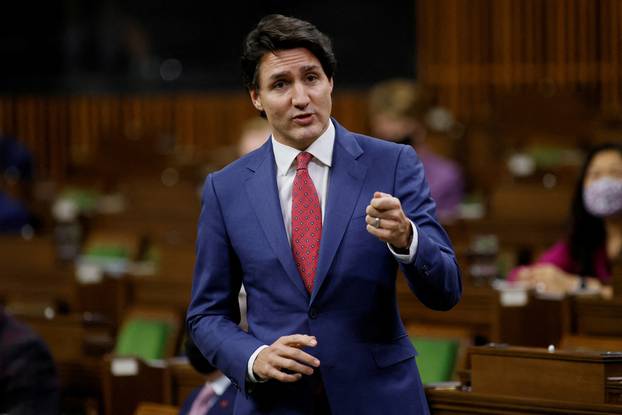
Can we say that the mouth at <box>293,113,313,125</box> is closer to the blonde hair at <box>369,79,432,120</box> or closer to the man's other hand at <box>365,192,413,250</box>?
the man's other hand at <box>365,192,413,250</box>

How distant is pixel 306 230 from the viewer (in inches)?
77.8

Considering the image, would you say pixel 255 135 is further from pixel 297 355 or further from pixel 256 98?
pixel 297 355

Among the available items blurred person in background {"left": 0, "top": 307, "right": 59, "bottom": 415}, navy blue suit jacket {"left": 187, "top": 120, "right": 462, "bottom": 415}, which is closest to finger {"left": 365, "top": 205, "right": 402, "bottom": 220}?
navy blue suit jacket {"left": 187, "top": 120, "right": 462, "bottom": 415}

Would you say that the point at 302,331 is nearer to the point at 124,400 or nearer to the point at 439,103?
the point at 124,400

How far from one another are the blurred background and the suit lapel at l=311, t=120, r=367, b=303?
1156 mm

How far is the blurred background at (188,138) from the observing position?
3.67m

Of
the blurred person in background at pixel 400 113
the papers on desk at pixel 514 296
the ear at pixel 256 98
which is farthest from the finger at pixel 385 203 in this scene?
the blurred person in background at pixel 400 113

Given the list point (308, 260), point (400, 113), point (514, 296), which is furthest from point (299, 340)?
point (400, 113)

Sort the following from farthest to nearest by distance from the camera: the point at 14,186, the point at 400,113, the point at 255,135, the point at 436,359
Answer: the point at 14,186 < the point at 400,113 < the point at 255,135 < the point at 436,359

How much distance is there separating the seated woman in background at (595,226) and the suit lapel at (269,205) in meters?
1.75

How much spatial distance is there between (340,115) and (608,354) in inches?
250

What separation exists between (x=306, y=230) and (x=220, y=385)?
93cm

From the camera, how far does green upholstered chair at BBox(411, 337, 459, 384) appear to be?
124 inches

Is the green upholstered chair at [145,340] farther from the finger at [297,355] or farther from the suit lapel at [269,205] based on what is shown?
the finger at [297,355]
